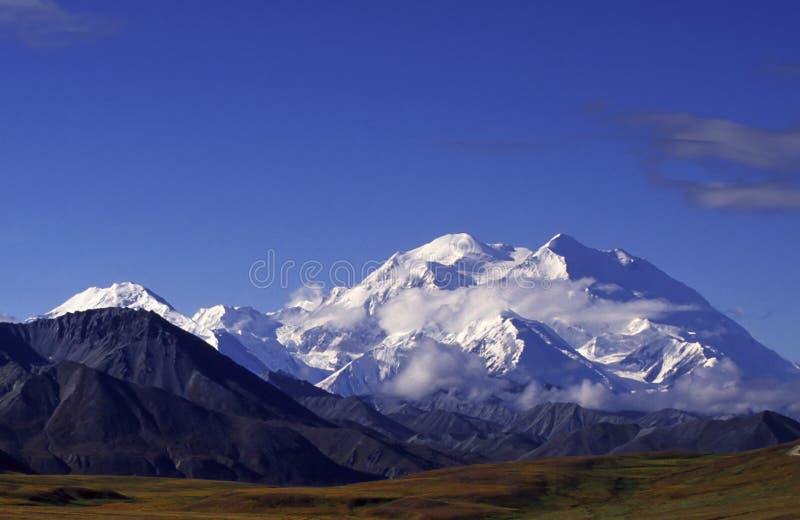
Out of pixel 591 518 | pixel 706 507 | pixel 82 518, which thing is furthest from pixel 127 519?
pixel 706 507

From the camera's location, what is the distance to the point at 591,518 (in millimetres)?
199125

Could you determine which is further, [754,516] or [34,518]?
[34,518]

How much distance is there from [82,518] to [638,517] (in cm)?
7115

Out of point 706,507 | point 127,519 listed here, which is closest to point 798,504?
point 706,507

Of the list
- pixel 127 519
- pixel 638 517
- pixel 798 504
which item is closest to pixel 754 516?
pixel 798 504

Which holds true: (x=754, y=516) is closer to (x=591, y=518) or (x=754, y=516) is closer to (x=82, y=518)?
(x=591, y=518)

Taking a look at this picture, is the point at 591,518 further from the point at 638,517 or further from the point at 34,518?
the point at 34,518

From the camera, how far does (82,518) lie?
198 metres

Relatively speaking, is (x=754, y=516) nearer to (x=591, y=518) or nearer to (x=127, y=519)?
(x=591, y=518)

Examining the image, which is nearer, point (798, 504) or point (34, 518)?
point (798, 504)

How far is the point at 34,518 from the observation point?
190000mm

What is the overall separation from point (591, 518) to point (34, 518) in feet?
233

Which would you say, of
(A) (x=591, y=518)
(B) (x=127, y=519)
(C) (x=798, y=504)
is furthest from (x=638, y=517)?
(B) (x=127, y=519)

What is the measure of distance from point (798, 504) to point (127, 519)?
8508 cm
